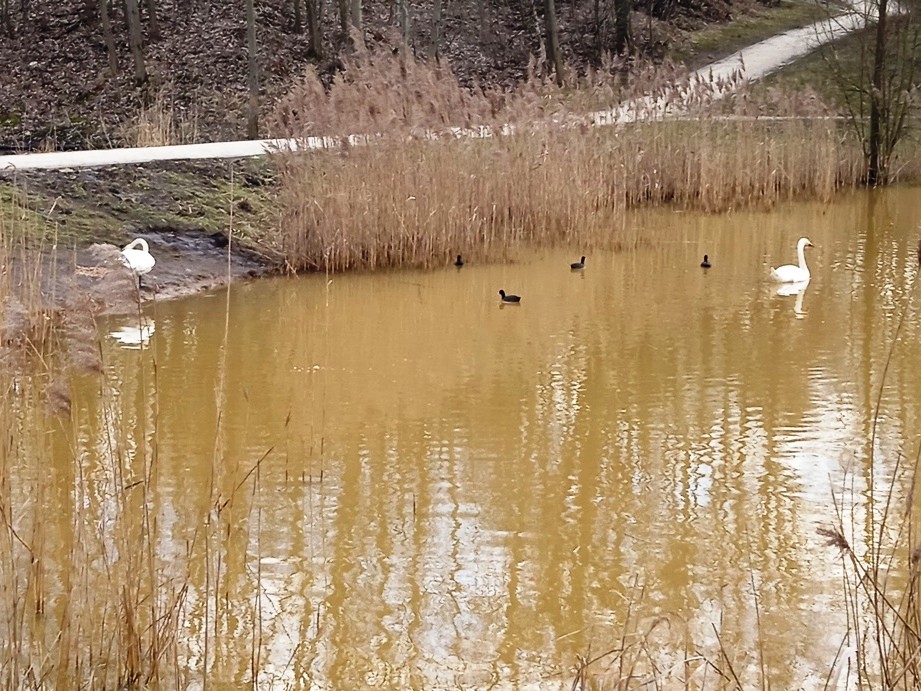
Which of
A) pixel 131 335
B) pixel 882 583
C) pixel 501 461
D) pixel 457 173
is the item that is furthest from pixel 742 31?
pixel 882 583

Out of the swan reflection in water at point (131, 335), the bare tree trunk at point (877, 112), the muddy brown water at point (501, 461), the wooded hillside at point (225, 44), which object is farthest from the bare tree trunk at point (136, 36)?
the swan reflection in water at point (131, 335)

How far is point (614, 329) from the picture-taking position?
9.19 meters

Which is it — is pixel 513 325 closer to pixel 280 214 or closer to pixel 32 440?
pixel 280 214

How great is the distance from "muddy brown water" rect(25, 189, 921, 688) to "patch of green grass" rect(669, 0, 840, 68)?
758 inches

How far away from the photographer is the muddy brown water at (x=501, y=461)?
14.0 feet

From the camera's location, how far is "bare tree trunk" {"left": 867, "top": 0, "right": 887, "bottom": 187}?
1753 centimetres

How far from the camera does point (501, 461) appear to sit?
618cm

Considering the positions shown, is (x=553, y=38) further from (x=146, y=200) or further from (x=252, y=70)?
(x=146, y=200)

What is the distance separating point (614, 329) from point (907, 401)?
2.52 m


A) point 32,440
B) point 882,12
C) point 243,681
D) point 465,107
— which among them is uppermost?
point 882,12

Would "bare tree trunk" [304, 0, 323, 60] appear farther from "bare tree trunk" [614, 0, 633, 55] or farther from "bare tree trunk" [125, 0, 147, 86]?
"bare tree trunk" [614, 0, 633, 55]

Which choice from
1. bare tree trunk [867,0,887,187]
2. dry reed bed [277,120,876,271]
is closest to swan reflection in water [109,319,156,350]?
dry reed bed [277,120,876,271]

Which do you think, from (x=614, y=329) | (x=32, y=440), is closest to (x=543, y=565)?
(x=32, y=440)

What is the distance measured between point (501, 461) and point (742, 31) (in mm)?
27879
